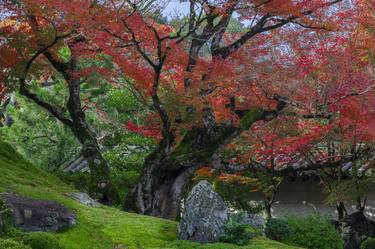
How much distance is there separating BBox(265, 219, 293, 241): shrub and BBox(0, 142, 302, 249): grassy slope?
1.50m

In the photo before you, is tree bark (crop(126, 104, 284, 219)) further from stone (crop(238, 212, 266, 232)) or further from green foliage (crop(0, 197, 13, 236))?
green foliage (crop(0, 197, 13, 236))

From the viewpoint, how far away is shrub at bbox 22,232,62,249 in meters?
5.51

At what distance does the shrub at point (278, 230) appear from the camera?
31.9 feet

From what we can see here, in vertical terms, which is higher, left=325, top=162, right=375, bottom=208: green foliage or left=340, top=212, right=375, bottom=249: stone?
left=325, top=162, right=375, bottom=208: green foliage

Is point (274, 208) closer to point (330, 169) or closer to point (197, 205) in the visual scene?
point (330, 169)

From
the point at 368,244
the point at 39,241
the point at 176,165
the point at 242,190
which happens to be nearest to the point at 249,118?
the point at 176,165

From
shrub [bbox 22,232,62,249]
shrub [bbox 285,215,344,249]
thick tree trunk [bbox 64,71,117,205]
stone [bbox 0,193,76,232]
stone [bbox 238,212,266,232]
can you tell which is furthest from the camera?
thick tree trunk [bbox 64,71,117,205]

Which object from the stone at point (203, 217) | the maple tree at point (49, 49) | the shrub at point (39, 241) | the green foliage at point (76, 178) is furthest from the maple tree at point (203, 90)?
the shrub at point (39, 241)

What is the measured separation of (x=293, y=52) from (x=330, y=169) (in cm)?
393

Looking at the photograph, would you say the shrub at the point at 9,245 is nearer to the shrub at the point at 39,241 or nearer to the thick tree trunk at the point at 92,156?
the shrub at the point at 39,241

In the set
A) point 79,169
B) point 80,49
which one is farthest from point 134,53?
point 79,169

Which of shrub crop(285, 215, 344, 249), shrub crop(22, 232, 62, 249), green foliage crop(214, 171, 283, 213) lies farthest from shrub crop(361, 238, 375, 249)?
shrub crop(22, 232, 62, 249)

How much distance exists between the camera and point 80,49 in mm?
11477

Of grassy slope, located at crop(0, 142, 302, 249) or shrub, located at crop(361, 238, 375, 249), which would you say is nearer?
grassy slope, located at crop(0, 142, 302, 249)
